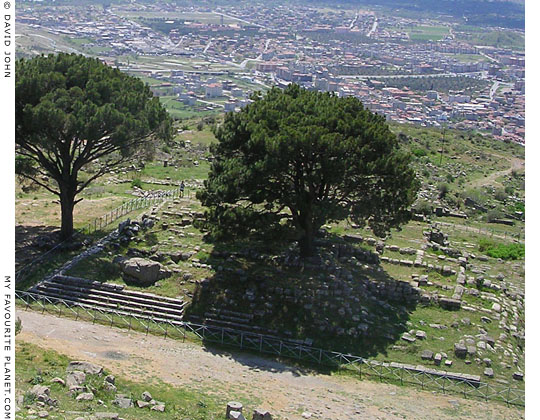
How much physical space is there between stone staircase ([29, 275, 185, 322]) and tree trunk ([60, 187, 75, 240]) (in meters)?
4.73

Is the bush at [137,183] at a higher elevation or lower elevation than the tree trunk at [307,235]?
lower

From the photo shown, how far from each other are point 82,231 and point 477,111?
122028mm

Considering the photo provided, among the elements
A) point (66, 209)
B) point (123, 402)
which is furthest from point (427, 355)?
point (66, 209)

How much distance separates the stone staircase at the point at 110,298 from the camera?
3111 centimetres

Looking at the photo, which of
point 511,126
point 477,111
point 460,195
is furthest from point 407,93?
point 460,195

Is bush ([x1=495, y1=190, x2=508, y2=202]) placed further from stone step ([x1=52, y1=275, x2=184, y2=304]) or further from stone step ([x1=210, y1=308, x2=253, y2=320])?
stone step ([x1=52, y1=275, x2=184, y2=304])

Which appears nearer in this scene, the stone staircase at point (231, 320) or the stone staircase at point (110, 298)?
the stone staircase at point (231, 320)

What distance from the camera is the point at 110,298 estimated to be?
3186 centimetres

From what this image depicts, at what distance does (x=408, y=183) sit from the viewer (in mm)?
32719

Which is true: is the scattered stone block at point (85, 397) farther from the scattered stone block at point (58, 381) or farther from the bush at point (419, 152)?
the bush at point (419, 152)

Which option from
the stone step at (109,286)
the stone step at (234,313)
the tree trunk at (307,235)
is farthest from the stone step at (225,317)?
the tree trunk at (307,235)

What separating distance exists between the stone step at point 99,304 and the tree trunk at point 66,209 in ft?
17.8

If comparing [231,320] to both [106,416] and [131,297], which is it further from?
[106,416]

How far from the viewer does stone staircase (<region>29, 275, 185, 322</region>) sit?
1225 inches
